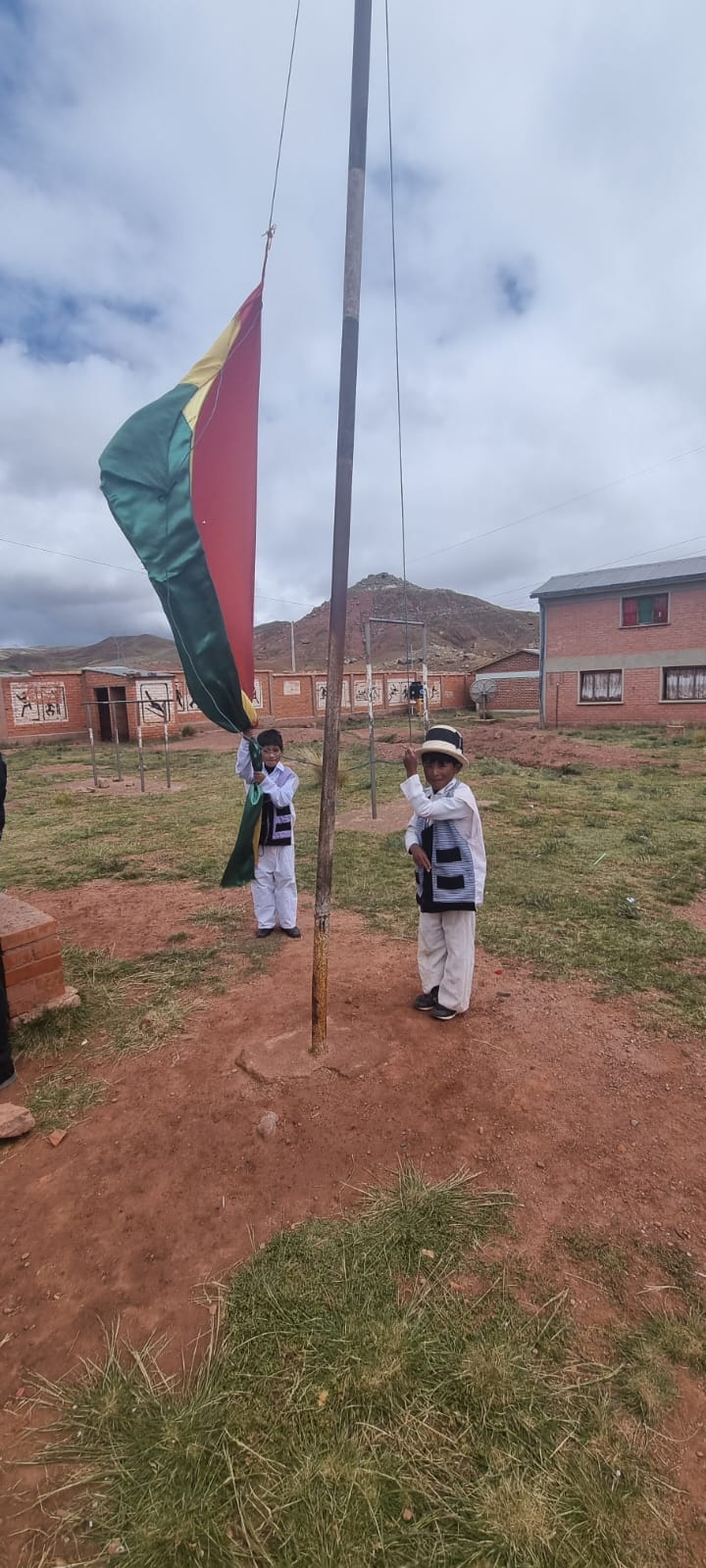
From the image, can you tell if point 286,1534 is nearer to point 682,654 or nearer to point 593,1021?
point 593,1021

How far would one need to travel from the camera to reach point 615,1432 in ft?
5.50

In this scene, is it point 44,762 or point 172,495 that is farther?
point 44,762

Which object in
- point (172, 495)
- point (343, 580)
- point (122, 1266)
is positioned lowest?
point (122, 1266)

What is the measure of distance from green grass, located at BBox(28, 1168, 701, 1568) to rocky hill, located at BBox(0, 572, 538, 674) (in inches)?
2728

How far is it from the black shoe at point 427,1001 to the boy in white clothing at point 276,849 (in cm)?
152

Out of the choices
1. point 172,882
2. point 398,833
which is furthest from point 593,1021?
point 398,833

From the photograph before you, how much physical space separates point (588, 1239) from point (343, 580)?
2.69m

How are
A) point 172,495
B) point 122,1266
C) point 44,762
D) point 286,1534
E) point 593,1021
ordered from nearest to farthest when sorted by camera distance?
point 286,1534
point 122,1266
point 172,495
point 593,1021
point 44,762

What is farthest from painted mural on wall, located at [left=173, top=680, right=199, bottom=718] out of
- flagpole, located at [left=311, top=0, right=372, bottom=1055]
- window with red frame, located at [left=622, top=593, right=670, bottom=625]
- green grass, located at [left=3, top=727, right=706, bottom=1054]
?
flagpole, located at [left=311, top=0, right=372, bottom=1055]

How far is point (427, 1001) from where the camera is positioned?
3.98 metres

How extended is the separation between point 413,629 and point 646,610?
8002 centimetres

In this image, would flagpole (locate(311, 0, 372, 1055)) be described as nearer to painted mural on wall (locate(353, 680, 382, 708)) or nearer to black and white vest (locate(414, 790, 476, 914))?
black and white vest (locate(414, 790, 476, 914))

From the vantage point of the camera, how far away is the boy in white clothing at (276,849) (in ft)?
16.2

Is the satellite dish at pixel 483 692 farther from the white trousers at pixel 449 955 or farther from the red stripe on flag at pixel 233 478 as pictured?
the red stripe on flag at pixel 233 478
